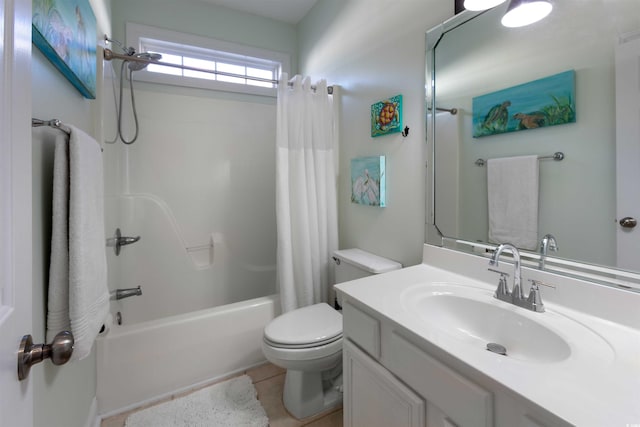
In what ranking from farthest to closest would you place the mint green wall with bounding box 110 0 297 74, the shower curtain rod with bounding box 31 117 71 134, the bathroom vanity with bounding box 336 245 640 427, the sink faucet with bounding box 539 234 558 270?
the mint green wall with bounding box 110 0 297 74, the sink faucet with bounding box 539 234 558 270, the shower curtain rod with bounding box 31 117 71 134, the bathroom vanity with bounding box 336 245 640 427

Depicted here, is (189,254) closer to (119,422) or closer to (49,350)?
(119,422)

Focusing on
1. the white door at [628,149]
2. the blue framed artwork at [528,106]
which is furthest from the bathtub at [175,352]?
the white door at [628,149]

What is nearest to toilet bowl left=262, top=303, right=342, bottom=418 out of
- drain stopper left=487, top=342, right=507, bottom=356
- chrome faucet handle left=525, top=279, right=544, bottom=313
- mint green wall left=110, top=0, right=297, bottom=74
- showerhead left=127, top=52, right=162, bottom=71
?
drain stopper left=487, top=342, right=507, bottom=356

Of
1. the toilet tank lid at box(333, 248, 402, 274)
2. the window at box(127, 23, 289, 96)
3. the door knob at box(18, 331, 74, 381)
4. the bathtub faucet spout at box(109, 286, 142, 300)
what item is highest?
the window at box(127, 23, 289, 96)

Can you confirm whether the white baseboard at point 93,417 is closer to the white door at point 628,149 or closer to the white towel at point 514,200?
the white towel at point 514,200

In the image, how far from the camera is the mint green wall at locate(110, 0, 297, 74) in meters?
→ 2.04

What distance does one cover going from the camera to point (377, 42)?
1681 mm

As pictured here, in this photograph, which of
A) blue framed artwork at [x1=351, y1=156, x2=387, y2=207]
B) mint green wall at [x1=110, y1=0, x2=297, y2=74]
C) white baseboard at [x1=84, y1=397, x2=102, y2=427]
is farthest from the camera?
mint green wall at [x1=110, y1=0, x2=297, y2=74]

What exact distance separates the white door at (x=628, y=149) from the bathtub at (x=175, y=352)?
5.49ft

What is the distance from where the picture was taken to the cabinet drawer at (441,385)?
0.63 metres

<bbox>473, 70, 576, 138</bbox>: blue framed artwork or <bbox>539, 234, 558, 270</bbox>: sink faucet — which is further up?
<bbox>473, 70, 576, 138</bbox>: blue framed artwork

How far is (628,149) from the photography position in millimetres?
803

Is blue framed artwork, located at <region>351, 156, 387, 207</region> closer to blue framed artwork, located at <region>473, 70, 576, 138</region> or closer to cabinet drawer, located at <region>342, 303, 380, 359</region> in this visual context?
blue framed artwork, located at <region>473, 70, 576, 138</region>

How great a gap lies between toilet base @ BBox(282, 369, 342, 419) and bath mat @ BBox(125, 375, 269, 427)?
0.15 metres
